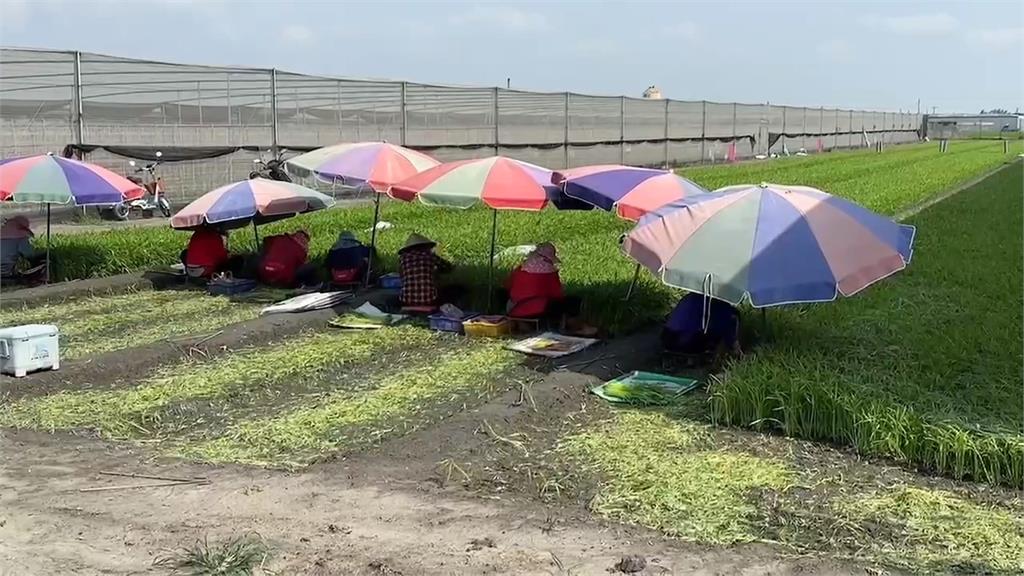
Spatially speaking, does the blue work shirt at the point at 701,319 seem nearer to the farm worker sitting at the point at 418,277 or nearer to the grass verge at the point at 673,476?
the grass verge at the point at 673,476

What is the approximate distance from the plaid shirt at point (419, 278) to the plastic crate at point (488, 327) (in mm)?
846

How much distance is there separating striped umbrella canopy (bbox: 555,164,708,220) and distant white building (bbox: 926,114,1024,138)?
9786cm

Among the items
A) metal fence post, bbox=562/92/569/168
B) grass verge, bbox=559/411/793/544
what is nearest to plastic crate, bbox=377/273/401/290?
grass verge, bbox=559/411/793/544

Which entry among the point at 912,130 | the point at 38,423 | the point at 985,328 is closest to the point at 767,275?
the point at 985,328

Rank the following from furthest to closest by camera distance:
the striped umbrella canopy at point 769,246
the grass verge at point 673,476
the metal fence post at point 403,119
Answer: the metal fence post at point 403,119 < the striped umbrella canopy at point 769,246 < the grass verge at point 673,476

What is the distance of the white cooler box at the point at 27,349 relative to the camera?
8.03 metres

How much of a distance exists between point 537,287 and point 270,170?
966 centimetres

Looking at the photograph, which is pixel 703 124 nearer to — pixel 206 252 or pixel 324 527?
pixel 206 252

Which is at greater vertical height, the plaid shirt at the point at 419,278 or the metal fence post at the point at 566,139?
the metal fence post at the point at 566,139

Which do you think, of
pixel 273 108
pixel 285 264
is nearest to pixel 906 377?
pixel 285 264

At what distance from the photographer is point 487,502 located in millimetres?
5578

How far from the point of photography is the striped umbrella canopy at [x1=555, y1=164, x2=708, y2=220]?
9094 millimetres

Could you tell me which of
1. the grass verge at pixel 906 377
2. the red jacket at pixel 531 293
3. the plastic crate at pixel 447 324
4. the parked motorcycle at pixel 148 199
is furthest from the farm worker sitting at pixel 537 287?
the parked motorcycle at pixel 148 199

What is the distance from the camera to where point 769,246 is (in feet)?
25.0
